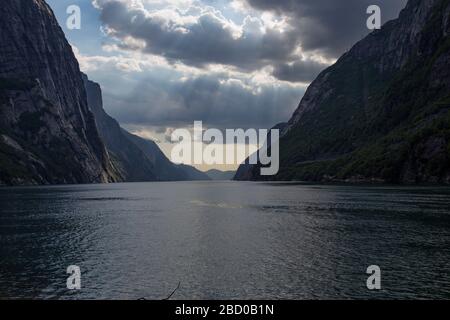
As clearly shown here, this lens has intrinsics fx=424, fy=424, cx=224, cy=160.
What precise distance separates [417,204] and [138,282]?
99811 millimetres

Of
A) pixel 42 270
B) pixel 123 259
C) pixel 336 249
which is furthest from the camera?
pixel 336 249

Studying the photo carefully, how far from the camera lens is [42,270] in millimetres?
52656

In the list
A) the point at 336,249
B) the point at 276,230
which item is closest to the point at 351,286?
the point at 336,249

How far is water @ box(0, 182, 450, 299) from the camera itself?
144 feet

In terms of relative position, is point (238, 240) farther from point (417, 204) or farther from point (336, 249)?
point (417, 204)

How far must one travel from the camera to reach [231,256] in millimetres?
60312

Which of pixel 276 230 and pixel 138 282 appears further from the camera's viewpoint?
pixel 276 230

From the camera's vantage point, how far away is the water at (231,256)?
4375 centimetres

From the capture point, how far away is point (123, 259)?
5878 centimetres
